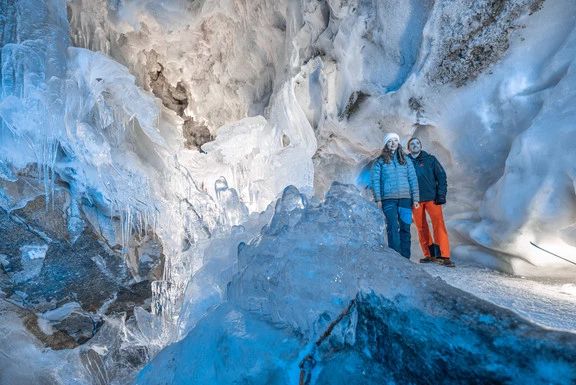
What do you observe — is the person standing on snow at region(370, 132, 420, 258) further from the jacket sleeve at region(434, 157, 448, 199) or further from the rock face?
the rock face

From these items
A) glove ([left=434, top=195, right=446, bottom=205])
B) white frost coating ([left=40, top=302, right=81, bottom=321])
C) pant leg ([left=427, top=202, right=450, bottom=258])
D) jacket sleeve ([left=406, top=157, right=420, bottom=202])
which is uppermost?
jacket sleeve ([left=406, top=157, right=420, bottom=202])

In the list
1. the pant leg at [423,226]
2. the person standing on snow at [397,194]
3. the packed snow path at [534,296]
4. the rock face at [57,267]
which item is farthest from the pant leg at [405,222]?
the rock face at [57,267]

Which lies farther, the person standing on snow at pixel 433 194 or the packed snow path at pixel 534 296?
the person standing on snow at pixel 433 194

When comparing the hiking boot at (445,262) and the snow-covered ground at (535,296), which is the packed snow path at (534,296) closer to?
the snow-covered ground at (535,296)

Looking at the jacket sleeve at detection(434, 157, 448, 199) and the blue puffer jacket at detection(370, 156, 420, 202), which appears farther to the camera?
the jacket sleeve at detection(434, 157, 448, 199)

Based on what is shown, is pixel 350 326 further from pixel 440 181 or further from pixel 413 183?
pixel 440 181

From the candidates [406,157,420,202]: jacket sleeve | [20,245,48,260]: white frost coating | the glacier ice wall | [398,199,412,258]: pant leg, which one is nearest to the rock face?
[20,245,48,260]: white frost coating

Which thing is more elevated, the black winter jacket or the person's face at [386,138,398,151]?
the person's face at [386,138,398,151]

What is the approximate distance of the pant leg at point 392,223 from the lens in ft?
11.9

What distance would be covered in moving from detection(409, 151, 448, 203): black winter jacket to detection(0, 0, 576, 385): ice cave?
0.07m

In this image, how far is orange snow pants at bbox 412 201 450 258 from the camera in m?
3.77

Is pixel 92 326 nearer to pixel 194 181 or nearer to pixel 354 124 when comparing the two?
pixel 194 181

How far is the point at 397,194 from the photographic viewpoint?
3635mm

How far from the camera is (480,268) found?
12.2ft
